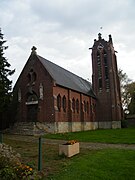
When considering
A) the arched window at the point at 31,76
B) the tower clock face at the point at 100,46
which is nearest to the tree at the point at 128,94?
the tower clock face at the point at 100,46

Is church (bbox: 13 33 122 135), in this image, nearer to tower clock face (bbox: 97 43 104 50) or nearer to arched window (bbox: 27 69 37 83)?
arched window (bbox: 27 69 37 83)

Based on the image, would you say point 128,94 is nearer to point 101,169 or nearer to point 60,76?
point 60,76

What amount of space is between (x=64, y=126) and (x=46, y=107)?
143 inches

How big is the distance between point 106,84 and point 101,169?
114 feet

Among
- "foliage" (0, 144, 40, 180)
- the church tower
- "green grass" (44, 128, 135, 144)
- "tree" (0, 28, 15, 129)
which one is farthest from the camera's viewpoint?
the church tower

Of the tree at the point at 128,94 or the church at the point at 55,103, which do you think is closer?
the church at the point at 55,103

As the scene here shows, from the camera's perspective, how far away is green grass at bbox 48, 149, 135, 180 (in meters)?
7.36

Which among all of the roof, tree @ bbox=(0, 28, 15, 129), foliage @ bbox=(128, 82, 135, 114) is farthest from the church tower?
tree @ bbox=(0, 28, 15, 129)

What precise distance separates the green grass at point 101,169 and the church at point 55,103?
628 inches

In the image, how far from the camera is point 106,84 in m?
42.2

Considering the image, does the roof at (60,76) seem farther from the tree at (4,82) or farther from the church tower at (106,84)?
the tree at (4,82)

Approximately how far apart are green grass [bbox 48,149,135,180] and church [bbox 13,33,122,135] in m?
15.9

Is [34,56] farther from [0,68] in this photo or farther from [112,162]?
[112,162]

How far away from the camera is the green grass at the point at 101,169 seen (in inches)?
290
